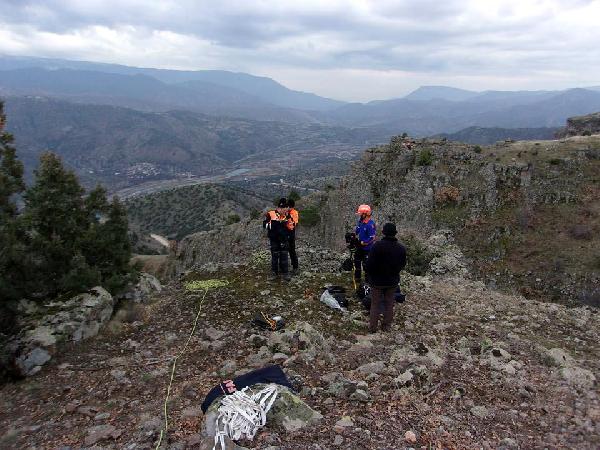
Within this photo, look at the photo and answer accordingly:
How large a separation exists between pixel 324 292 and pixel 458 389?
482cm

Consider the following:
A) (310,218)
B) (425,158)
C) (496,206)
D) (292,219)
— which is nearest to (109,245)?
(292,219)

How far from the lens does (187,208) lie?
110m

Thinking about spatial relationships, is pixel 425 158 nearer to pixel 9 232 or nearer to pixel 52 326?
pixel 9 232

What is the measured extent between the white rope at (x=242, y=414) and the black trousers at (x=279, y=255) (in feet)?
22.2

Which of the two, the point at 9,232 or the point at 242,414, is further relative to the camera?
the point at 9,232

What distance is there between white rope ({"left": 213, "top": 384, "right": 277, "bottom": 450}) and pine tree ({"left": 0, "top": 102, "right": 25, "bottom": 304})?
18.5 ft

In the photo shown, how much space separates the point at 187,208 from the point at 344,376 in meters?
→ 107

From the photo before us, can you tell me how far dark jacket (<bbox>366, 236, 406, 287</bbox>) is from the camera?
8938mm

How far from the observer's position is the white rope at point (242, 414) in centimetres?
557

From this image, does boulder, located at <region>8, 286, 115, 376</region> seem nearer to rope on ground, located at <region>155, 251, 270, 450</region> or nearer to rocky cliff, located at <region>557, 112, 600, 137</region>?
rope on ground, located at <region>155, 251, 270, 450</region>

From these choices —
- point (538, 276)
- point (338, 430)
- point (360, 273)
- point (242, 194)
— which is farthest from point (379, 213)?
point (242, 194)

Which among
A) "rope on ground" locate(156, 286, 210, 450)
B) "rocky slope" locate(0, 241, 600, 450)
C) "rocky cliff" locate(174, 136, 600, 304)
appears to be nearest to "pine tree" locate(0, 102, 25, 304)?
"rocky slope" locate(0, 241, 600, 450)

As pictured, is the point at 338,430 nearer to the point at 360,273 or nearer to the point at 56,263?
the point at 360,273

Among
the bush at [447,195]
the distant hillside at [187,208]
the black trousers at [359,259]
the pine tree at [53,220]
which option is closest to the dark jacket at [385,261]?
the black trousers at [359,259]
